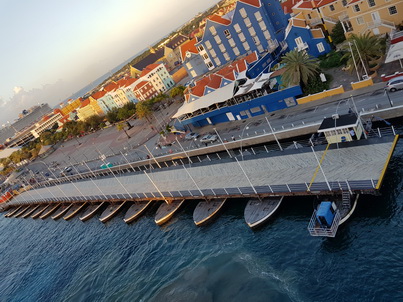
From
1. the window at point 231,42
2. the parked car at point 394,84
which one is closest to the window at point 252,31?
the window at point 231,42

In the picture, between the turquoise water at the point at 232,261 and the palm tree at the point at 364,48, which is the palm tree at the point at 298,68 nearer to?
the palm tree at the point at 364,48

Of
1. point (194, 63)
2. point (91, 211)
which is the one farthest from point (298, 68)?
point (91, 211)

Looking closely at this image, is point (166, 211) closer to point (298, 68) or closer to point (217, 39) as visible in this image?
point (298, 68)

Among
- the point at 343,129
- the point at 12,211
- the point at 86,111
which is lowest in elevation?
the point at 343,129

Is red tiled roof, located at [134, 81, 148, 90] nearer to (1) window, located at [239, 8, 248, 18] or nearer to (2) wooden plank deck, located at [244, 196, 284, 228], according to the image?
(1) window, located at [239, 8, 248, 18]

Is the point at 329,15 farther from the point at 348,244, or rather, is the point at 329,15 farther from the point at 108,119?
the point at 108,119
